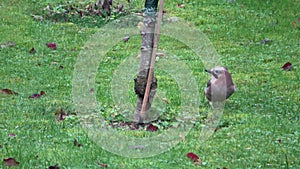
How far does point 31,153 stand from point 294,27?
852 cm

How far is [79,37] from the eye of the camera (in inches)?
476

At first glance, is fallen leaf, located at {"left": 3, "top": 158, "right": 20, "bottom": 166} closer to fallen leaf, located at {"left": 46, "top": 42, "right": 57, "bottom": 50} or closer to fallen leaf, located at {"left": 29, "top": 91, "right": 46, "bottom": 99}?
fallen leaf, located at {"left": 29, "top": 91, "right": 46, "bottom": 99}

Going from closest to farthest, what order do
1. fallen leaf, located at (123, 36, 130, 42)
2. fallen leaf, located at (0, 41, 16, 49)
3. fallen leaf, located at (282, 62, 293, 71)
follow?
fallen leaf, located at (282, 62, 293, 71) → fallen leaf, located at (0, 41, 16, 49) → fallen leaf, located at (123, 36, 130, 42)

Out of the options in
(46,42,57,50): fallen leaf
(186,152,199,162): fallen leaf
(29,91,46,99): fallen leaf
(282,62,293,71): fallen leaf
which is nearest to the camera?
(186,152,199,162): fallen leaf

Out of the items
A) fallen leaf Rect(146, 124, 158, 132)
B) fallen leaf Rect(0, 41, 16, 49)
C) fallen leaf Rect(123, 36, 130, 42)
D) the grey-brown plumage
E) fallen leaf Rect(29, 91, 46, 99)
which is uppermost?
the grey-brown plumage

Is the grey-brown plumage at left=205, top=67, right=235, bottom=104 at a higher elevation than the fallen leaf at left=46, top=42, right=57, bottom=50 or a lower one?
higher

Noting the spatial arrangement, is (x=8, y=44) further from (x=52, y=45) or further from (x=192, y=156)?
(x=192, y=156)

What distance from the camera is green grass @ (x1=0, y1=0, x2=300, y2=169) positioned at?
5.71 m

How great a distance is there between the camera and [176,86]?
8914 millimetres

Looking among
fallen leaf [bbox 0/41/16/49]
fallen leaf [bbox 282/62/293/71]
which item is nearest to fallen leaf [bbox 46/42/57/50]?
fallen leaf [bbox 0/41/16/49]

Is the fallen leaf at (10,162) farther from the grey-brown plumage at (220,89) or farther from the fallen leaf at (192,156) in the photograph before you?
the grey-brown plumage at (220,89)

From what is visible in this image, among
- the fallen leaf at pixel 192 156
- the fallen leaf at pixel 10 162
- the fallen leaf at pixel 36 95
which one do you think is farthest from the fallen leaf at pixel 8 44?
the fallen leaf at pixel 192 156

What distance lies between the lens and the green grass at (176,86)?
571 cm

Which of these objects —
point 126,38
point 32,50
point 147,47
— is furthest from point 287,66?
point 32,50
